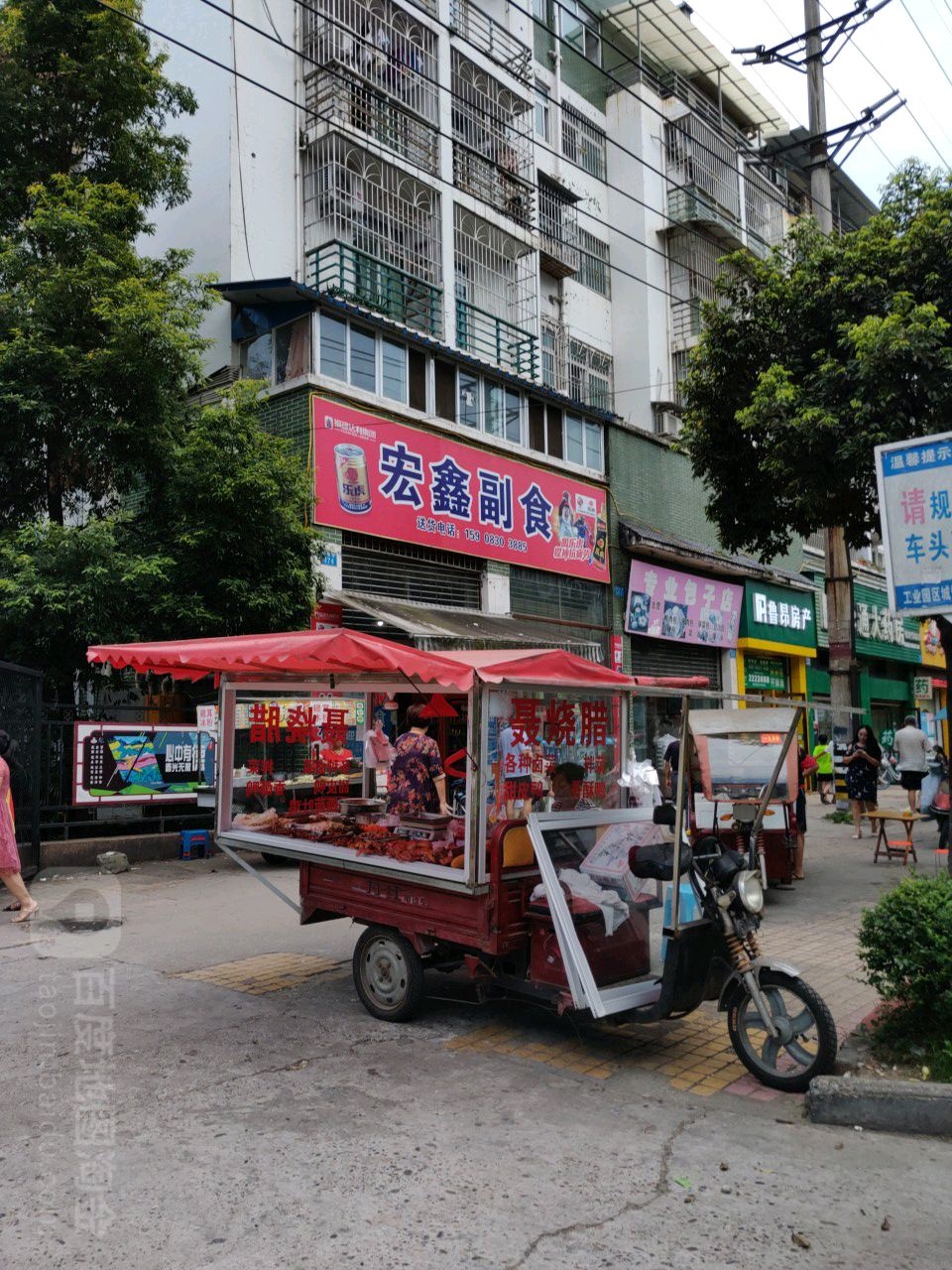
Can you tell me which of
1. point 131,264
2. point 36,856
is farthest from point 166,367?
point 36,856

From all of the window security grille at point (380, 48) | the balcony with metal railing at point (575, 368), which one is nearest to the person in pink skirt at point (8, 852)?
the window security grille at point (380, 48)

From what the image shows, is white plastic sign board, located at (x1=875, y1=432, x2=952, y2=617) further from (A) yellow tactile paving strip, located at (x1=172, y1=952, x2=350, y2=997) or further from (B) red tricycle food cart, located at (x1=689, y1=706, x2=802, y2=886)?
(A) yellow tactile paving strip, located at (x1=172, y1=952, x2=350, y2=997)

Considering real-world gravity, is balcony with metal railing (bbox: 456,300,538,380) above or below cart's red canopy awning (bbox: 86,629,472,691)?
above

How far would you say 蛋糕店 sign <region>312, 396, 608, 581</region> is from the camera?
587 inches

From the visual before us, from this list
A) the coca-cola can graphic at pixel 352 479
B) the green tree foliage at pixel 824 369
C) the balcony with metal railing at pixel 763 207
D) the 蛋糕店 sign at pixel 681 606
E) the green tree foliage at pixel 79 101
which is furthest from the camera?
the balcony with metal railing at pixel 763 207

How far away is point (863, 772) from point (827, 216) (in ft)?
29.7

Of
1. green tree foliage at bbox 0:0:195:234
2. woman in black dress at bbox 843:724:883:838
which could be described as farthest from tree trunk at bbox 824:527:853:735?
green tree foliage at bbox 0:0:195:234

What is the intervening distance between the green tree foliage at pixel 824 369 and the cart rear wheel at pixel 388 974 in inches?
287

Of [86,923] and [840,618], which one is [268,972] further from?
[840,618]

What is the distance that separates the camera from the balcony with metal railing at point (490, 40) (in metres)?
19.8

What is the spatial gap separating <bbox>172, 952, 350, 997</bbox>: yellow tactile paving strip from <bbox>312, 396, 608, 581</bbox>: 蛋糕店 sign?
332 inches

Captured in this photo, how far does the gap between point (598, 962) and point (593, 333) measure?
21448 millimetres

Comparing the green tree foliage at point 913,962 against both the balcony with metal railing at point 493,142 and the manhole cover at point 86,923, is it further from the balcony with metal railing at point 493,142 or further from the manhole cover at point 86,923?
the balcony with metal railing at point 493,142

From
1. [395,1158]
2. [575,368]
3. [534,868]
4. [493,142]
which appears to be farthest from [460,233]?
[395,1158]
